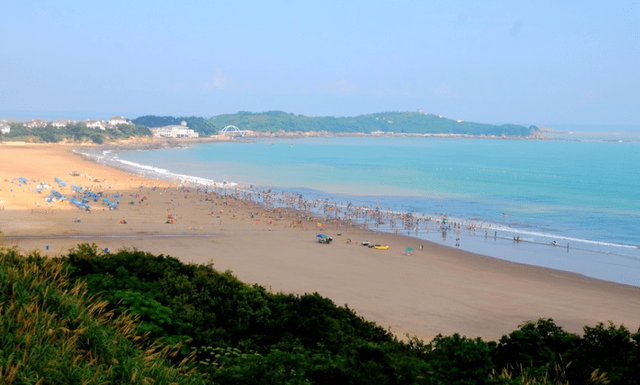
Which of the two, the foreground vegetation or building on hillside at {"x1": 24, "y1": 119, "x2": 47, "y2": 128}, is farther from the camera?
building on hillside at {"x1": 24, "y1": 119, "x2": 47, "y2": 128}

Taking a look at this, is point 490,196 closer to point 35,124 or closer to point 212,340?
point 212,340

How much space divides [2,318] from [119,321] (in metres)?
1.86

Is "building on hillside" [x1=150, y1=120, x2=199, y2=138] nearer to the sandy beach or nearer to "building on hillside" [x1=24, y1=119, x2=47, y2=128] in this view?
"building on hillside" [x1=24, y1=119, x2=47, y2=128]

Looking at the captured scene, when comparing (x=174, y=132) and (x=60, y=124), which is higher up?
(x=60, y=124)

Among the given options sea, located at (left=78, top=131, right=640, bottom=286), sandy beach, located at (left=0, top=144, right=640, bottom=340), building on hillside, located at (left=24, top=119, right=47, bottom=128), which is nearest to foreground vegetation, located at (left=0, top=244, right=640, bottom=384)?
sandy beach, located at (left=0, top=144, right=640, bottom=340)

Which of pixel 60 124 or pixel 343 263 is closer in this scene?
pixel 343 263

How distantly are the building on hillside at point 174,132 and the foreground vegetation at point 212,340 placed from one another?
14015 centimetres

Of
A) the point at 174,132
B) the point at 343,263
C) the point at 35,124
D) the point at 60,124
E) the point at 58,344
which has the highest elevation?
the point at 60,124

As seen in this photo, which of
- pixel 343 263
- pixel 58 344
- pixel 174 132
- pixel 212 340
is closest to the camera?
pixel 58 344

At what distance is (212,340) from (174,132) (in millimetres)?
149361

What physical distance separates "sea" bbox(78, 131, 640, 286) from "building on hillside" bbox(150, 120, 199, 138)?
64.1 meters

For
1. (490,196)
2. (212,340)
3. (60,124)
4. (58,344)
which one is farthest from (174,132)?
(58,344)

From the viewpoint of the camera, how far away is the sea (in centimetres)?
3144

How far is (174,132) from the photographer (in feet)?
504
